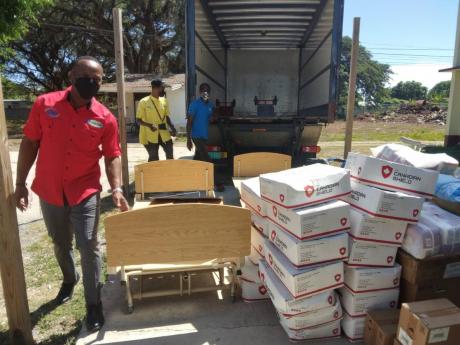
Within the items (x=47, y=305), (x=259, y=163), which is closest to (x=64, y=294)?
(x=47, y=305)

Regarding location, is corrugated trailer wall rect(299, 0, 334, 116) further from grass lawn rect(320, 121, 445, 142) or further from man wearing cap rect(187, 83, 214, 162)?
grass lawn rect(320, 121, 445, 142)

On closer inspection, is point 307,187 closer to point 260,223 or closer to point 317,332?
point 260,223

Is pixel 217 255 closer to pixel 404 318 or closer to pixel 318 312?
pixel 318 312

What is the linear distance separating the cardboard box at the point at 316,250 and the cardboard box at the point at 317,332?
1.56ft

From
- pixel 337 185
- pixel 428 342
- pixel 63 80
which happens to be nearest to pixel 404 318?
pixel 428 342

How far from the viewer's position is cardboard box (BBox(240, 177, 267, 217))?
2.95m

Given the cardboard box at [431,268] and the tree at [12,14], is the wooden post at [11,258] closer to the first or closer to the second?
the cardboard box at [431,268]

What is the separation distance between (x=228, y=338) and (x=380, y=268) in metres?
1.10

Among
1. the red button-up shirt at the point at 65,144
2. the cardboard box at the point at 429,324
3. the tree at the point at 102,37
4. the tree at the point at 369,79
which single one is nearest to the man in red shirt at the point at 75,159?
the red button-up shirt at the point at 65,144

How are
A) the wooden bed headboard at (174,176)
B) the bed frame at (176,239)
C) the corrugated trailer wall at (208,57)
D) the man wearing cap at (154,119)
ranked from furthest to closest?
1. the corrugated trailer wall at (208,57)
2. the man wearing cap at (154,119)
3. the wooden bed headboard at (174,176)
4. the bed frame at (176,239)

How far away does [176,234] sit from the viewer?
2580mm

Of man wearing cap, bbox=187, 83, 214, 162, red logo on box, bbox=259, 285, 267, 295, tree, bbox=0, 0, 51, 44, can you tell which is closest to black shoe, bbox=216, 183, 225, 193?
man wearing cap, bbox=187, 83, 214, 162

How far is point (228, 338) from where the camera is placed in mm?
2521

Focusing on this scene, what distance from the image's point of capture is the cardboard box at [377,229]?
2350 mm
